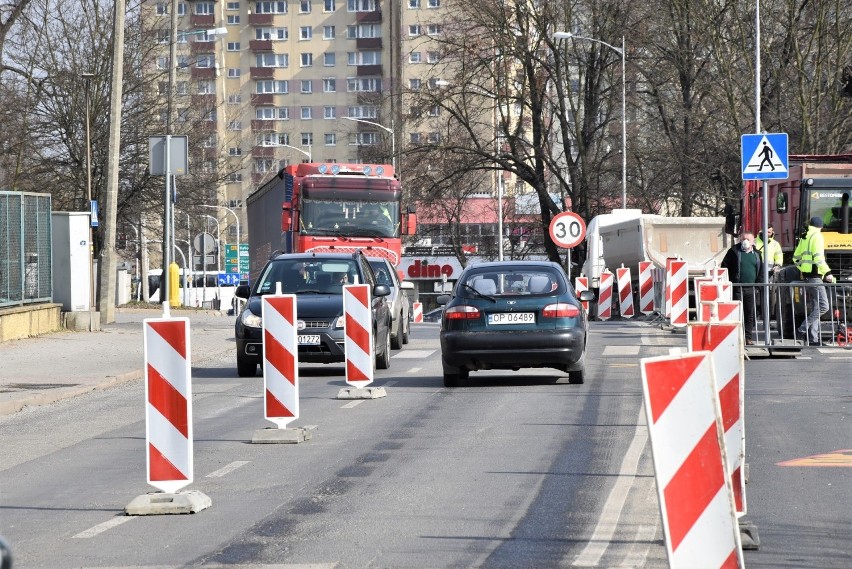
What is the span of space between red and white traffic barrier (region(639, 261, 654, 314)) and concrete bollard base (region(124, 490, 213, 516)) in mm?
28664

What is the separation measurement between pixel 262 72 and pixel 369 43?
29.4ft

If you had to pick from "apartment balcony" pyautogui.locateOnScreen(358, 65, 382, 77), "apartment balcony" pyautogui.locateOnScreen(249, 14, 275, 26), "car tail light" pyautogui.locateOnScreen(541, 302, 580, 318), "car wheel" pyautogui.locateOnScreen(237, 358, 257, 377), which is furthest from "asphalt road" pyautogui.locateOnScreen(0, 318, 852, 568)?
"apartment balcony" pyautogui.locateOnScreen(249, 14, 275, 26)

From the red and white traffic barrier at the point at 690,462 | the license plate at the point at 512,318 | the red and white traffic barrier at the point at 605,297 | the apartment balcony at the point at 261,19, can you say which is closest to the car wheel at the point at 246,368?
the license plate at the point at 512,318

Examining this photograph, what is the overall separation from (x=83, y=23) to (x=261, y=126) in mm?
70688

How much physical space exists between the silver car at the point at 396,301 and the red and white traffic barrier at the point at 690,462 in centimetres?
1947

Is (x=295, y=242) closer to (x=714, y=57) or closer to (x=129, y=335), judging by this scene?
(x=129, y=335)

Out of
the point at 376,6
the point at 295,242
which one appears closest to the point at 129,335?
the point at 295,242

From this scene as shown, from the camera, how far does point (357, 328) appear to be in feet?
52.7

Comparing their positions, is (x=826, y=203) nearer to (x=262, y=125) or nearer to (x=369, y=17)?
(x=369, y=17)

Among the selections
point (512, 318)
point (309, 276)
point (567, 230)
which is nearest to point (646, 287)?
point (567, 230)

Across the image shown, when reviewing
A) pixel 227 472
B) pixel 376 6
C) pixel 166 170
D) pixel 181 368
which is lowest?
pixel 227 472

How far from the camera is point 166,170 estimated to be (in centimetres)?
2414

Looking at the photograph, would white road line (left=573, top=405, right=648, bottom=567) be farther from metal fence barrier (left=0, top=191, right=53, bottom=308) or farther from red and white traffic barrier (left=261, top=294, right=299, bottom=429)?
metal fence barrier (left=0, top=191, right=53, bottom=308)

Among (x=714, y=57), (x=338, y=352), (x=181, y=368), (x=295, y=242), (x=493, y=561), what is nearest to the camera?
(x=493, y=561)
